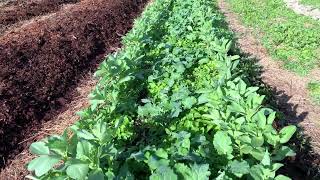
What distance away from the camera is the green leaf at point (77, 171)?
2.47 m

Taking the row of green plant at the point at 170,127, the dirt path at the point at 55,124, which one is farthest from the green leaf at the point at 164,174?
the dirt path at the point at 55,124

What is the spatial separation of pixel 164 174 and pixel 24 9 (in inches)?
433

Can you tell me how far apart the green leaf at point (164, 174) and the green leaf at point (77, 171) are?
0.43 m

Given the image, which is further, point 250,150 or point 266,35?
point 266,35

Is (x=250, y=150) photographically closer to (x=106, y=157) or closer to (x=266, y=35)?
(x=106, y=157)

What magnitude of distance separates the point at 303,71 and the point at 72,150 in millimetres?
5210

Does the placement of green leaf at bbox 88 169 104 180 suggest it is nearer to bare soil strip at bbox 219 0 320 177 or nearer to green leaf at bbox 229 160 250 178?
green leaf at bbox 229 160 250 178

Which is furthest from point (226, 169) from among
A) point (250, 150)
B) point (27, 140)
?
point (27, 140)

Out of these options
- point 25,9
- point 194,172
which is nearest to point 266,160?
point 194,172

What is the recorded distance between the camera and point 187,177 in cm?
262

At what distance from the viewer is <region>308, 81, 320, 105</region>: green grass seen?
5.98 metres

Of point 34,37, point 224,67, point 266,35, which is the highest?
point 224,67

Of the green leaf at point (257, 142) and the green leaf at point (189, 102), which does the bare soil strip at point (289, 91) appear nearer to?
the green leaf at point (189, 102)

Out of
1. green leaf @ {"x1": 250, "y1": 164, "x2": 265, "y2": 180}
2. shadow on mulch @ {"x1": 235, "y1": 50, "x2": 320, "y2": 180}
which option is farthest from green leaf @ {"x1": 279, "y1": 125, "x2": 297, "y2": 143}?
shadow on mulch @ {"x1": 235, "y1": 50, "x2": 320, "y2": 180}
